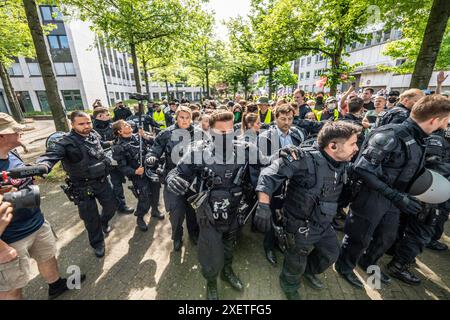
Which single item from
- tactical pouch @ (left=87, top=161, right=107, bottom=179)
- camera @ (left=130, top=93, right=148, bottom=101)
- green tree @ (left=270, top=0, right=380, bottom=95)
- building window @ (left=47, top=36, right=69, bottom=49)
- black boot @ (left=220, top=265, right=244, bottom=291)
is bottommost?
black boot @ (left=220, top=265, right=244, bottom=291)

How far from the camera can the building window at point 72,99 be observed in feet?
88.2

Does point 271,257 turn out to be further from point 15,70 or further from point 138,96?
point 15,70

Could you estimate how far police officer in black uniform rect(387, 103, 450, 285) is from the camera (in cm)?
276

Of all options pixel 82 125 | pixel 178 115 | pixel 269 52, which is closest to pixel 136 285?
pixel 82 125

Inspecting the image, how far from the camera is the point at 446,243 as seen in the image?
11.9ft

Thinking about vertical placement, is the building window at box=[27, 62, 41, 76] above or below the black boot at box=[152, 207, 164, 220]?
above

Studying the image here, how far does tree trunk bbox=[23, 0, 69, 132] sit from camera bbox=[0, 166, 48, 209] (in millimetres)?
6572

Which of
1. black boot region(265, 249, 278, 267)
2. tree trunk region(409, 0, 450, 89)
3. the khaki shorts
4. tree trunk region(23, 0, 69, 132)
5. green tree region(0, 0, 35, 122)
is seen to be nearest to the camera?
A: the khaki shorts

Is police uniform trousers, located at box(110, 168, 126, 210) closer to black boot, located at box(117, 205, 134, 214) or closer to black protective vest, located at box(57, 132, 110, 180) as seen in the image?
black boot, located at box(117, 205, 134, 214)

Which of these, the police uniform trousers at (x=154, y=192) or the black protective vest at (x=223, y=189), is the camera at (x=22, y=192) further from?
the police uniform trousers at (x=154, y=192)

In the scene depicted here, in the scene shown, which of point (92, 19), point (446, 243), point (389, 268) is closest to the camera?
point (389, 268)

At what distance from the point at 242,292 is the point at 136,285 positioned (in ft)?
4.85

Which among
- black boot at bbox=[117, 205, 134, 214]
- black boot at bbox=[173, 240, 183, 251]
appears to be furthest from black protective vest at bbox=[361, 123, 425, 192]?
black boot at bbox=[117, 205, 134, 214]

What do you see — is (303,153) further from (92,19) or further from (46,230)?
(92,19)
